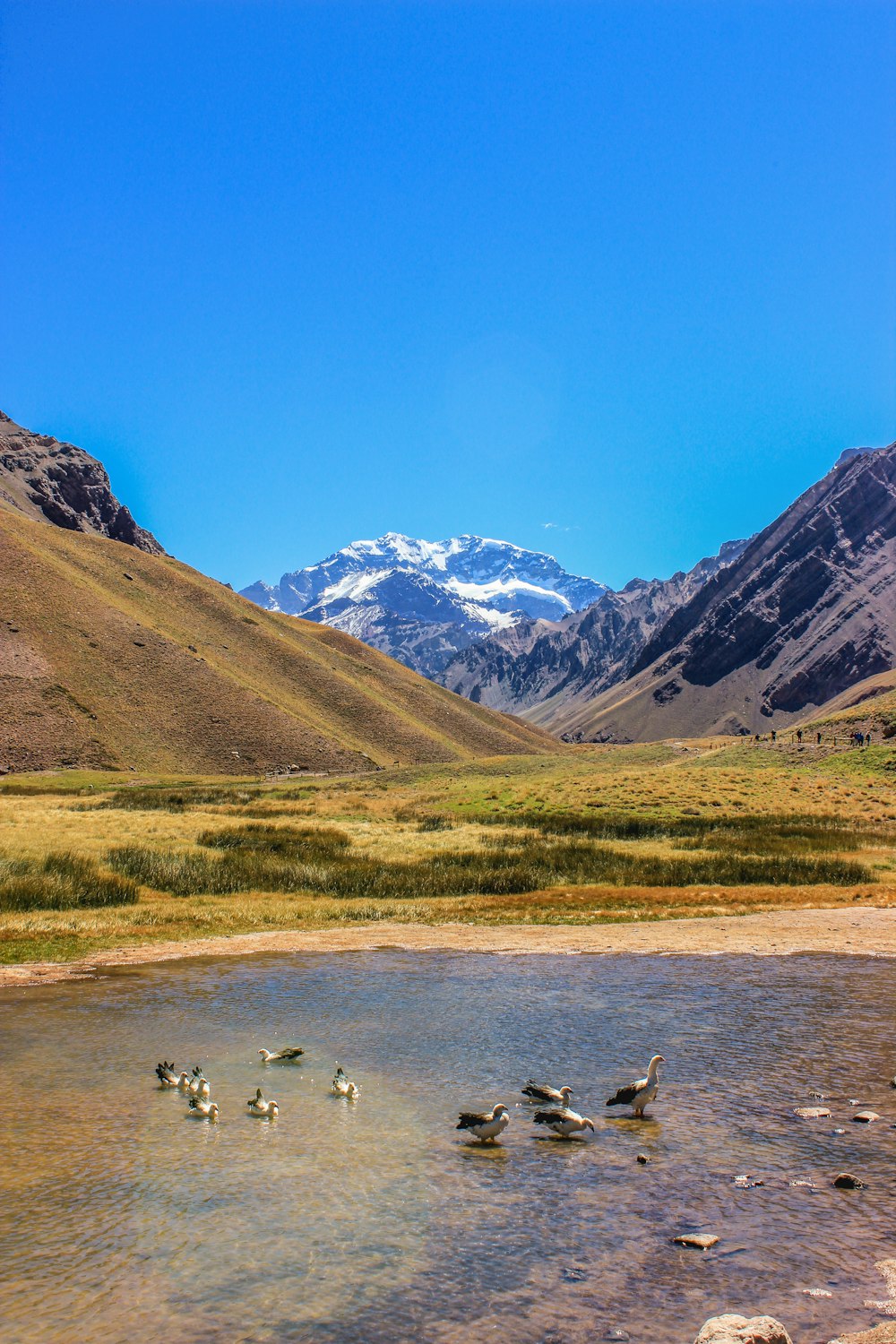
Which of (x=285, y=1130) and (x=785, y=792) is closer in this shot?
(x=285, y=1130)

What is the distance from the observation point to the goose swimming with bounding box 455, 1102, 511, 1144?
1191cm

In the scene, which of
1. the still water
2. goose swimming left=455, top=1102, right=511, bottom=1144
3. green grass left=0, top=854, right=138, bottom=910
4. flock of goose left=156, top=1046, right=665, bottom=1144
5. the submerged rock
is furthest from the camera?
green grass left=0, top=854, right=138, bottom=910

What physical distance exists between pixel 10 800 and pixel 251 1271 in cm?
7226

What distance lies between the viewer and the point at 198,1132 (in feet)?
41.4

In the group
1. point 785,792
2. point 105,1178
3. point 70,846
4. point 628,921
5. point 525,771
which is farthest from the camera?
point 525,771

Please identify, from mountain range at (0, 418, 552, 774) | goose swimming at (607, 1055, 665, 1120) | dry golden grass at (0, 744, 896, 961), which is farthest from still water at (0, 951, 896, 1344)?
mountain range at (0, 418, 552, 774)

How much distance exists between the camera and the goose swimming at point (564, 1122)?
12.1 m

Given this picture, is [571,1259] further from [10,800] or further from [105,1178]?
[10,800]

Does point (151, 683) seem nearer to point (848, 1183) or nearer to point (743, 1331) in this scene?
point (848, 1183)

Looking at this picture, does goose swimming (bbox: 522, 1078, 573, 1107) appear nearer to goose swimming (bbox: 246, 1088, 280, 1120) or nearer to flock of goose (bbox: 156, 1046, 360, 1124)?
flock of goose (bbox: 156, 1046, 360, 1124)

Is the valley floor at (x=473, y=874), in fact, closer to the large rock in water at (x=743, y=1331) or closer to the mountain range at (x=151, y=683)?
the large rock in water at (x=743, y=1331)

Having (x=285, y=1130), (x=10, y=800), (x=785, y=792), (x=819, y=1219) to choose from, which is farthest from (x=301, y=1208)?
(x=10, y=800)

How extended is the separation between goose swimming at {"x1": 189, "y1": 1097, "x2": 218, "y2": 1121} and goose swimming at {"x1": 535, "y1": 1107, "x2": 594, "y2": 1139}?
182 inches

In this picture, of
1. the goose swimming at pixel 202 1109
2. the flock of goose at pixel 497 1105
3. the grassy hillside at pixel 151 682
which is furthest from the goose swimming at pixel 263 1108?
the grassy hillside at pixel 151 682
